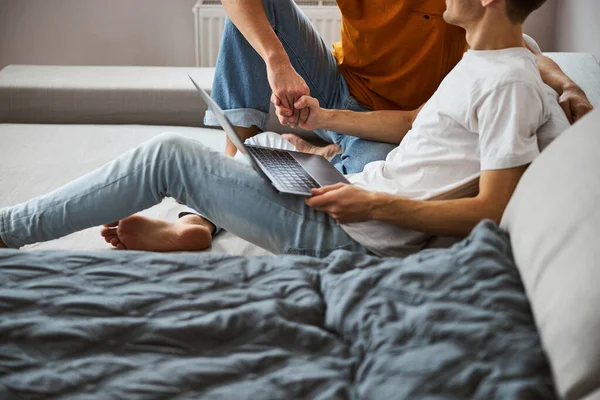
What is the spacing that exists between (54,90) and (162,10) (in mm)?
989

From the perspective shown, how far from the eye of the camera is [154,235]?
5.28 feet

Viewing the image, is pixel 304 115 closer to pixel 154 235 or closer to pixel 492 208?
pixel 154 235

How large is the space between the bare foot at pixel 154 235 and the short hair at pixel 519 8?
749 mm

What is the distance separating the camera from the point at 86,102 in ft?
8.07

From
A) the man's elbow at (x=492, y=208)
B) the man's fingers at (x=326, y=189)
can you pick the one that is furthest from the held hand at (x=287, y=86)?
the man's elbow at (x=492, y=208)

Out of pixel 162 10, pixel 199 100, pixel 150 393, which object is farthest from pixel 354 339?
pixel 162 10

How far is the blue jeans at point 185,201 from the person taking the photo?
1.43 m

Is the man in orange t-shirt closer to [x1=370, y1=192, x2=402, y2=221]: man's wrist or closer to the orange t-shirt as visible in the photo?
the orange t-shirt

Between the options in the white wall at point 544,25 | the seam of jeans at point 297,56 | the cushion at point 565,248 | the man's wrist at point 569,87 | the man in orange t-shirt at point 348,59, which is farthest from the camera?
the white wall at point 544,25

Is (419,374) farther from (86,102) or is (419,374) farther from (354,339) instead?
(86,102)

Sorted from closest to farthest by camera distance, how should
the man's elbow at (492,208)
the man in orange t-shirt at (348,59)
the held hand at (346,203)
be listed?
the man's elbow at (492,208)
the held hand at (346,203)
the man in orange t-shirt at (348,59)

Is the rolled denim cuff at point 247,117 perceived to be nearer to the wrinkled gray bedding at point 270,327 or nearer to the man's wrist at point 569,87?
the man's wrist at point 569,87

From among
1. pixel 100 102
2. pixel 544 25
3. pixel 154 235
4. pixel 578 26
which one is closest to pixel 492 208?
pixel 154 235

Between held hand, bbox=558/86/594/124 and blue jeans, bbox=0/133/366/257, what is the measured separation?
493mm
